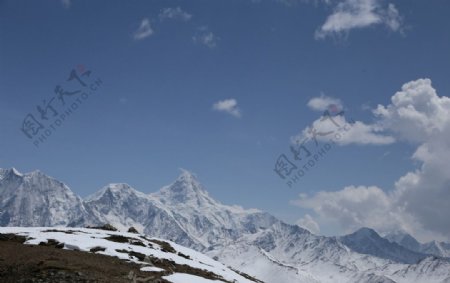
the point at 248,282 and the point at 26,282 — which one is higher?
the point at 248,282

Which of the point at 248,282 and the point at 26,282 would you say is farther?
the point at 248,282

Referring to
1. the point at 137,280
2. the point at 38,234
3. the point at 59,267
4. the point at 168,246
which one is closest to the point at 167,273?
the point at 137,280

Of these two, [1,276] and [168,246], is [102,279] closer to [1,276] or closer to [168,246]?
[1,276]

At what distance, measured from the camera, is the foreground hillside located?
131 feet

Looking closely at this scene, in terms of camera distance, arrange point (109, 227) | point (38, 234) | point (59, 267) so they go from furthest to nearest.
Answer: point (109, 227) < point (38, 234) < point (59, 267)

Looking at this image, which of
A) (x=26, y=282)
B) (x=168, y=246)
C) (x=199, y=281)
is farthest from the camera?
(x=168, y=246)

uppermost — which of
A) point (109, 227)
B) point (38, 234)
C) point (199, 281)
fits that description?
point (109, 227)

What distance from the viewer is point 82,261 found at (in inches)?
1813

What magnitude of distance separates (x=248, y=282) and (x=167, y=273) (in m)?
27.8

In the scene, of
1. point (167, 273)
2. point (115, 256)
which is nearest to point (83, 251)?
point (115, 256)

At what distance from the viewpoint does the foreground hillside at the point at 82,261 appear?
1570 inches

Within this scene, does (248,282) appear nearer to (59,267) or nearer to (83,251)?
(83,251)

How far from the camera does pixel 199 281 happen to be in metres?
47.2

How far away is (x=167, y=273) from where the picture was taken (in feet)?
156
